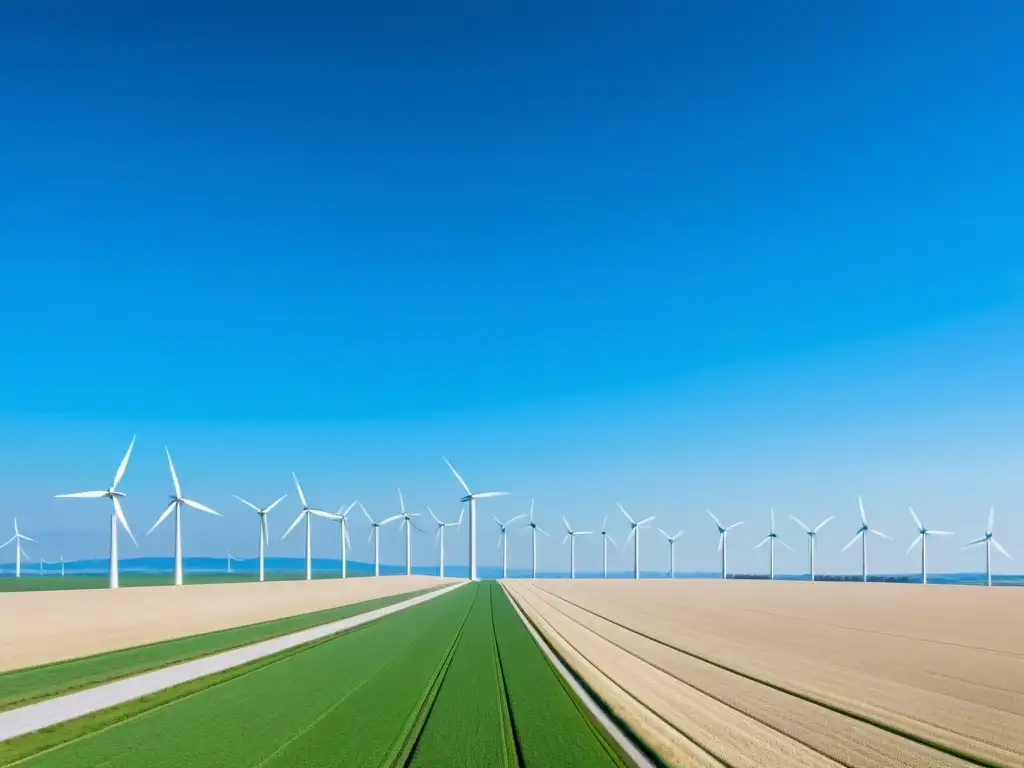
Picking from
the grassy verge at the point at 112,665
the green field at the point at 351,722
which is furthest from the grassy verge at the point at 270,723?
the grassy verge at the point at 112,665

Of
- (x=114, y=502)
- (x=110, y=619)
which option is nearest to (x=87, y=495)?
(x=114, y=502)

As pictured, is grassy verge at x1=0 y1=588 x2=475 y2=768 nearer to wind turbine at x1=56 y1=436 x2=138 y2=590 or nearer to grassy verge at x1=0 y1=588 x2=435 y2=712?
grassy verge at x1=0 y1=588 x2=435 y2=712

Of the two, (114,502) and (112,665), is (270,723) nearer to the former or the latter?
(112,665)

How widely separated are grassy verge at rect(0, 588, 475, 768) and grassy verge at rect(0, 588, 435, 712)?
90.4 inches

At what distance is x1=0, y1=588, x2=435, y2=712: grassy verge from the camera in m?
15.9

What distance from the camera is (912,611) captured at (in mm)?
48469

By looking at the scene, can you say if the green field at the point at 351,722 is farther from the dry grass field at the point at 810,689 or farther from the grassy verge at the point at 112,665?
the grassy verge at the point at 112,665

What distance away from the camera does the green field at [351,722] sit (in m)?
10.5

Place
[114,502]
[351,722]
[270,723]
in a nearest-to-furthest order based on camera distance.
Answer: [270,723], [351,722], [114,502]

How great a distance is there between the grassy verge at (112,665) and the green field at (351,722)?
2.34 m

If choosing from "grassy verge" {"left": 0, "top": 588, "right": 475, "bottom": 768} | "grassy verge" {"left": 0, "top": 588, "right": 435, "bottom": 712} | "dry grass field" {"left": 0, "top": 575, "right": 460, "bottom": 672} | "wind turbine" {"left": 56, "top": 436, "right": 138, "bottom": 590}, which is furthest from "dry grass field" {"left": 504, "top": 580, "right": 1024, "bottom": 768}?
"wind turbine" {"left": 56, "top": 436, "right": 138, "bottom": 590}

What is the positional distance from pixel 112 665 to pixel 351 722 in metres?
9.69

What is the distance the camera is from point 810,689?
17.0 m

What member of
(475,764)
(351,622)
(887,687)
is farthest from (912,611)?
(475,764)
